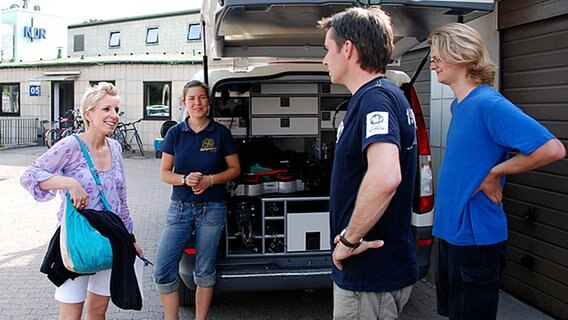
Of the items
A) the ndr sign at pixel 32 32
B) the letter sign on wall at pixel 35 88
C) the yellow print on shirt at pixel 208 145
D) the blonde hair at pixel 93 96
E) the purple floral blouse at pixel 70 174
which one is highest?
the ndr sign at pixel 32 32

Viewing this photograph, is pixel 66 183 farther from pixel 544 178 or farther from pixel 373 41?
pixel 544 178

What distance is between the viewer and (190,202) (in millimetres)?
4324

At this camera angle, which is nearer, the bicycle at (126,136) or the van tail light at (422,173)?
the van tail light at (422,173)

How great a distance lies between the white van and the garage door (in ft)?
3.32

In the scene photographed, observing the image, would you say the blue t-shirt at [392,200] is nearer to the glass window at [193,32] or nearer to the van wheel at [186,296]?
the van wheel at [186,296]

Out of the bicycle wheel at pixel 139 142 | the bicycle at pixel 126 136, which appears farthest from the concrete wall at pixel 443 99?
the bicycle wheel at pixel 139 142

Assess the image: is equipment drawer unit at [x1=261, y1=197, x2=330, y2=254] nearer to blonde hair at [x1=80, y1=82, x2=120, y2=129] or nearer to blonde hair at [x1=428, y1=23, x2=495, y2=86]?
blonde hair at [x1=80, y1=82, x2=120, y2=129]

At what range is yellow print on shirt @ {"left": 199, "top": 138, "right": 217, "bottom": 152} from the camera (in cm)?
438

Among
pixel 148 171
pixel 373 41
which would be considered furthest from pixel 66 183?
pixel 148 171

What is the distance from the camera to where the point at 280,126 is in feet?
19.1

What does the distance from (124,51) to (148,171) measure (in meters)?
16.4

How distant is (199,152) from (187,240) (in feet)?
2.12

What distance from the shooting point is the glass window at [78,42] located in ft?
107

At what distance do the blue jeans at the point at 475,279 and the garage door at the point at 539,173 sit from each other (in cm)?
197
